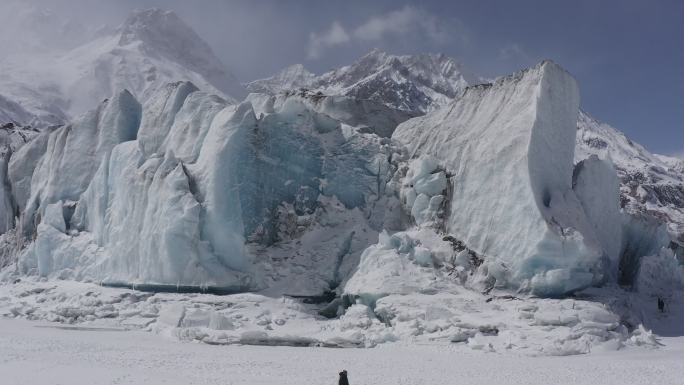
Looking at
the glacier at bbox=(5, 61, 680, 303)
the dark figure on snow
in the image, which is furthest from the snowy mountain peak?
the dark figure on snow

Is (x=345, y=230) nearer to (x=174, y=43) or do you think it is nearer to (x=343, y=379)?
(x=343, y=379)

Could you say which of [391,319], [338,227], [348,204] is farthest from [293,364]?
[348,204]

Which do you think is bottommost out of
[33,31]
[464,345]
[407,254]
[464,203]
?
[464,345]

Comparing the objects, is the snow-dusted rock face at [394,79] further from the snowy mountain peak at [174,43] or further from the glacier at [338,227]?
the glacier at [338,227]

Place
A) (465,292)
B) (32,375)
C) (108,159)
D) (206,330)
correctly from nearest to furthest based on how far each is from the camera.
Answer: (32,375)
(206,330)
(465,292)
(108,159)

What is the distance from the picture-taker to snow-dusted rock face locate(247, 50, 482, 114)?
144 metres

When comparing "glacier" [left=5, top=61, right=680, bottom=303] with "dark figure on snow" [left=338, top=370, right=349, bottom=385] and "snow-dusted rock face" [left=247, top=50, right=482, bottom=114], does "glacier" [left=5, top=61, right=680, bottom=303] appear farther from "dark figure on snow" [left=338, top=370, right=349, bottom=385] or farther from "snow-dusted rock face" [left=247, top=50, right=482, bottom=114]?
"snow-dusted rock face" [left=247, top=50, right=482, bottom=114]

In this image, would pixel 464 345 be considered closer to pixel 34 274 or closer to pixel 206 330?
pixel 206 330

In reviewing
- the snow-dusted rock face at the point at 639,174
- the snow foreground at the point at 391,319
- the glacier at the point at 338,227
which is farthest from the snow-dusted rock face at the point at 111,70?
the snow foreground at the point at 391,319

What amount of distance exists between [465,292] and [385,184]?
29.0 feet

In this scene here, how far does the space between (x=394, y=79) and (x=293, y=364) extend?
474 ft

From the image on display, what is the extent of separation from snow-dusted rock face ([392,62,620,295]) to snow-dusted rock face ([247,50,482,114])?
106 m

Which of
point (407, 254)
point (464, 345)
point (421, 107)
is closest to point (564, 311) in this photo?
point (464, 345)

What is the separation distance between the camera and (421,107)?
14325cm
